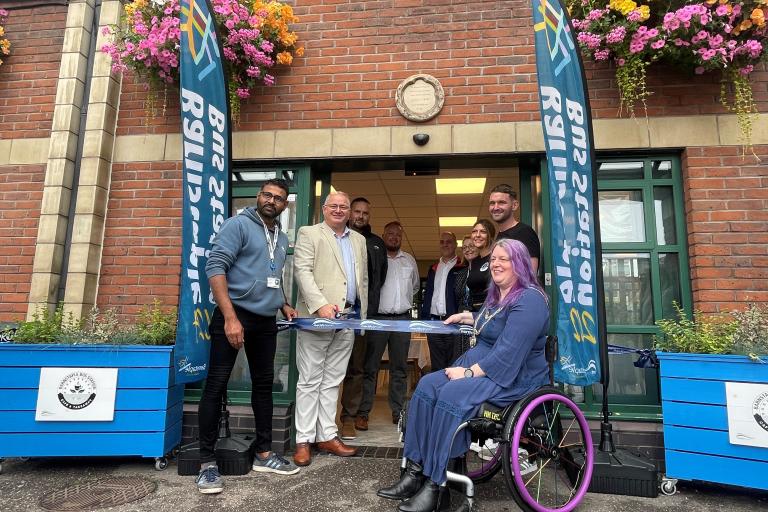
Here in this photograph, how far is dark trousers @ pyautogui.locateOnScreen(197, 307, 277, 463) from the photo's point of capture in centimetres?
300

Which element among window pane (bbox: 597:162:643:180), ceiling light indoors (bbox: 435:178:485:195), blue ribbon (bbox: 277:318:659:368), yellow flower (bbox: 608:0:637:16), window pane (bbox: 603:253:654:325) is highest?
yellow flower (bbox: 608:0:637:16)

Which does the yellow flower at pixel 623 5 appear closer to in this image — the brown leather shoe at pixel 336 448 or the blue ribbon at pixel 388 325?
the blue ribbon at pixel 388 325

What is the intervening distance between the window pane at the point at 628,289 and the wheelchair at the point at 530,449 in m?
1.23

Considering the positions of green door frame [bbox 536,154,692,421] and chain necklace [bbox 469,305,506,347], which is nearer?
chain necklace [bbox 469,305,506,347]

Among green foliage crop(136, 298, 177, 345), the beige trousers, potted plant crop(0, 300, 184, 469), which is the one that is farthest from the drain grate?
green foliage crop(136, 298, 177, 345)

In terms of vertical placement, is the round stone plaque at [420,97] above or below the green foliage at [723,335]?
above

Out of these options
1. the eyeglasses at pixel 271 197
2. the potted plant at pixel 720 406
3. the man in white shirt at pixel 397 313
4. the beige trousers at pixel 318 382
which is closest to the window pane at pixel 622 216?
the potted plant at pixel 720 406

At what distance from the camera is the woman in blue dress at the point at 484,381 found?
2408 mm

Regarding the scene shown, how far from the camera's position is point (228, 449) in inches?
123

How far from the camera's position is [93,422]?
3.16 meters

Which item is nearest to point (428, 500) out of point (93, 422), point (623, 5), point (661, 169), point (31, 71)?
point (93, 422)

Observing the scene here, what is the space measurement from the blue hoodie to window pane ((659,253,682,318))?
3.01 m

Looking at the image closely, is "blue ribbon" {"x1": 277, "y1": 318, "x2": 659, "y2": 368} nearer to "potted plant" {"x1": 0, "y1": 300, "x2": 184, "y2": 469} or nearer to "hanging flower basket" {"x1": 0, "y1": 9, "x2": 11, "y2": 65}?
"potted plant" {"x1": 0, "y1": 300, "x2": 184, "y2": 469}

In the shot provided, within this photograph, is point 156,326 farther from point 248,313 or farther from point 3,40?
point 3,40
